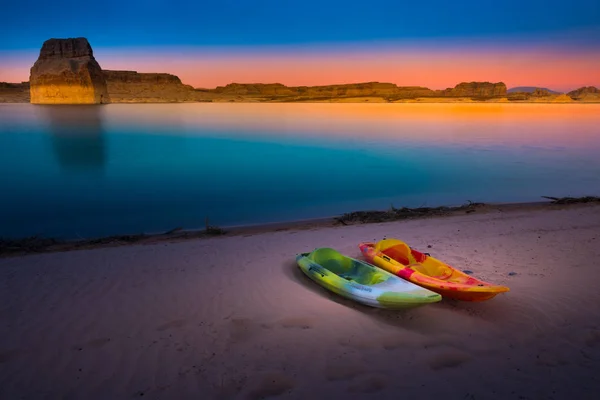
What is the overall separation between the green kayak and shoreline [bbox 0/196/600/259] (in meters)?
2.90

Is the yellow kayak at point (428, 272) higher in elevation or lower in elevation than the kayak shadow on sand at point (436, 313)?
higher

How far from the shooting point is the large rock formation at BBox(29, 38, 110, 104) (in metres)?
103

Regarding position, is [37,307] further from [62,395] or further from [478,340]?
[478,340]

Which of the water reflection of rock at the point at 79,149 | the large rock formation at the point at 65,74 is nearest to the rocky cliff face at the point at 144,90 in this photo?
the large rock formation at the point at 65,74

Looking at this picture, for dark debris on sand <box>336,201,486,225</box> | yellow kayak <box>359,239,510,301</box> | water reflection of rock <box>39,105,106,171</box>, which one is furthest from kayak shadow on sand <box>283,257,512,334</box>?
water reflection of rock <box>39,105,106,171</box>

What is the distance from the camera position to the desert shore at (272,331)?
142 inches

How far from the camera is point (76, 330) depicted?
449 centimetres

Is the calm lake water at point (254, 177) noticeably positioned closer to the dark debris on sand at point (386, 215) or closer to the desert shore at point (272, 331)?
the dark debris on sand at point (386, 215)

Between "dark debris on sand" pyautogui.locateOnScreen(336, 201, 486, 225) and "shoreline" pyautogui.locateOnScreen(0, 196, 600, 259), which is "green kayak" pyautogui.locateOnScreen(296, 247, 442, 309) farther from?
"dark debris on sand" pyautogui.locateOnScreen(336, 201, 486, 225)

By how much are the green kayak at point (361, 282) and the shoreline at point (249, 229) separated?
2.90 meters

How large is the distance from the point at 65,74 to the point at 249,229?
116 meters

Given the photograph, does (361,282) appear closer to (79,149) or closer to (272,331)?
(272,331)

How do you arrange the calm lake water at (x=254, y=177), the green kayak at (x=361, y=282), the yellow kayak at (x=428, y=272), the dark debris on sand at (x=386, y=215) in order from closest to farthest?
1. the green kayak at (x=361, y=282)
2. the yellow kayak at (x=428, y=272)
3. the dark debris on sand at (x=386, y=215)
4. the calm lake water at (x=254, y=177)

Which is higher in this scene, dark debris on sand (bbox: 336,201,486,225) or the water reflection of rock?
the water reflection of rock
